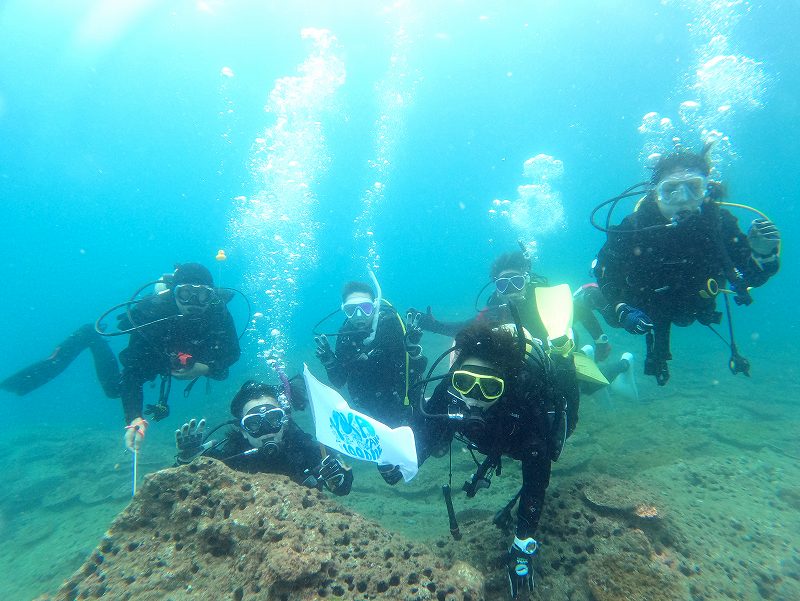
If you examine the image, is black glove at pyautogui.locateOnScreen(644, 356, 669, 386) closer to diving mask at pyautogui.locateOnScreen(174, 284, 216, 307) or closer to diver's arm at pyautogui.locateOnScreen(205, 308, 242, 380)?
diver's arm at pyautogui.locateOnScreen(205, 308, 242, 380)

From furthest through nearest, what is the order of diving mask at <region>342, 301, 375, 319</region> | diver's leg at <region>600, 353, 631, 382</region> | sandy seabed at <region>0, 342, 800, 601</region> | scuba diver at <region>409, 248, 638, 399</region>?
diver's leg at <region>600, 353, 631, 382</region>
diving mask at <region>342, 301, 375, 319</region>
scuba diver at <region>409, 248, 638, 399</region>
sandy seabed at <region>0, 342, 800, 601</region>

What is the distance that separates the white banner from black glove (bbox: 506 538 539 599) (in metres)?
1.15

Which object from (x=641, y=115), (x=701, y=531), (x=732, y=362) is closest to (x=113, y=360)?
(x=701, y=531)

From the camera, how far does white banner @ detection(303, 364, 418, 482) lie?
298cm

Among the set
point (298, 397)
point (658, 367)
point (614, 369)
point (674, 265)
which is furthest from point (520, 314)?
point (298, 397)

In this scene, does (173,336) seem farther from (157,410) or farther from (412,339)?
(412,339)

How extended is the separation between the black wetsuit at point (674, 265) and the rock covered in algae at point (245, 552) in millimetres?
4247

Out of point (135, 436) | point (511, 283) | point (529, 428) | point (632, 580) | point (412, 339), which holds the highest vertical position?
point (511, 283)

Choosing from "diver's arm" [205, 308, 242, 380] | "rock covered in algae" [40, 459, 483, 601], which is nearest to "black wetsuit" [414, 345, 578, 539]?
"rock covered in algae" [40, 459, 483, 601]

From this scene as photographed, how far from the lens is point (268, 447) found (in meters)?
4.31

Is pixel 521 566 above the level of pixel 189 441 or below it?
below

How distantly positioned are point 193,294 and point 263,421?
134 inches

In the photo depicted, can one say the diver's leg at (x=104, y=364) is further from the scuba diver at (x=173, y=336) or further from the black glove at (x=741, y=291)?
the black glove at (x=741, y=291)

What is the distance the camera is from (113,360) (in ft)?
28.9
